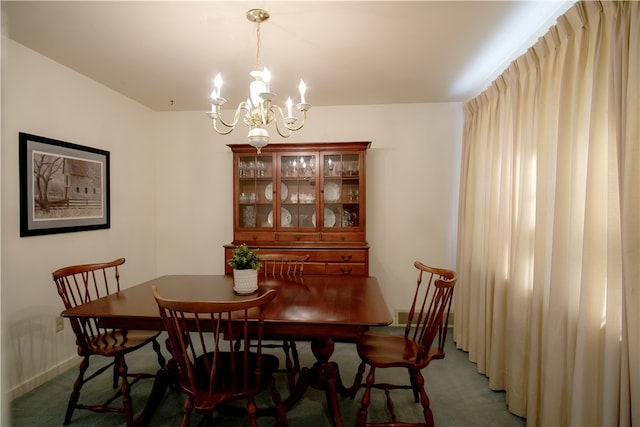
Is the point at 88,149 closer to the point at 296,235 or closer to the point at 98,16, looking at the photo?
the point at 98,16

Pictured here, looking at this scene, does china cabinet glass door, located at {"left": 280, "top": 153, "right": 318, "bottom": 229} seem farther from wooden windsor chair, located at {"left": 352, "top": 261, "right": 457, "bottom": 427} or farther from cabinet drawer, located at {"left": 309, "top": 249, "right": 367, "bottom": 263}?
wooden windsor chair, located at {"left": 352, "top": 261, "right": 457, "bottom": 427}

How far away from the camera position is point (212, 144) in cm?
372

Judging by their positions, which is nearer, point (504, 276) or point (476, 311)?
point (504, 276)

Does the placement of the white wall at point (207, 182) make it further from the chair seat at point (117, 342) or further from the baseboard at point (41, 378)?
the chair seat at point (117, 342)

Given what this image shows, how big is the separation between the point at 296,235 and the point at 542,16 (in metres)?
2.55

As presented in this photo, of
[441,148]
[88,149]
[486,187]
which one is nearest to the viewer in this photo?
[486,187]

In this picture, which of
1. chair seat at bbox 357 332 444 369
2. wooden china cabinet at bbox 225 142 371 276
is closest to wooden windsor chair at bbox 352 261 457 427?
chair seat at bbox 357 332 444 369

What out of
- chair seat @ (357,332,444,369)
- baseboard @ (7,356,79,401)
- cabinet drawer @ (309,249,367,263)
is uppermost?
cabinet drawer @ (309,249,367,263)

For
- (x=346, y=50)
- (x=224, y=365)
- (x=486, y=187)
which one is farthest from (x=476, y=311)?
(x=346, y=50)

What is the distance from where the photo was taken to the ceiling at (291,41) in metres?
1.84

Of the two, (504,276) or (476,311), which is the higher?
(504,276)

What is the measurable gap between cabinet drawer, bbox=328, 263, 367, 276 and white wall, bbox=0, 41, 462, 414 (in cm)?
48

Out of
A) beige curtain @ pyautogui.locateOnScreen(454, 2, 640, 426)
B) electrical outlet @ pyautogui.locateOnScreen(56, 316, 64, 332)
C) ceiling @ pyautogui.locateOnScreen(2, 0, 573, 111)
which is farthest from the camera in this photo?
electrical outlet @ pyautogui.locateOnScreen(56, 316, 64, 332)

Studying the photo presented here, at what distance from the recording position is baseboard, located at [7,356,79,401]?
7.23ft
